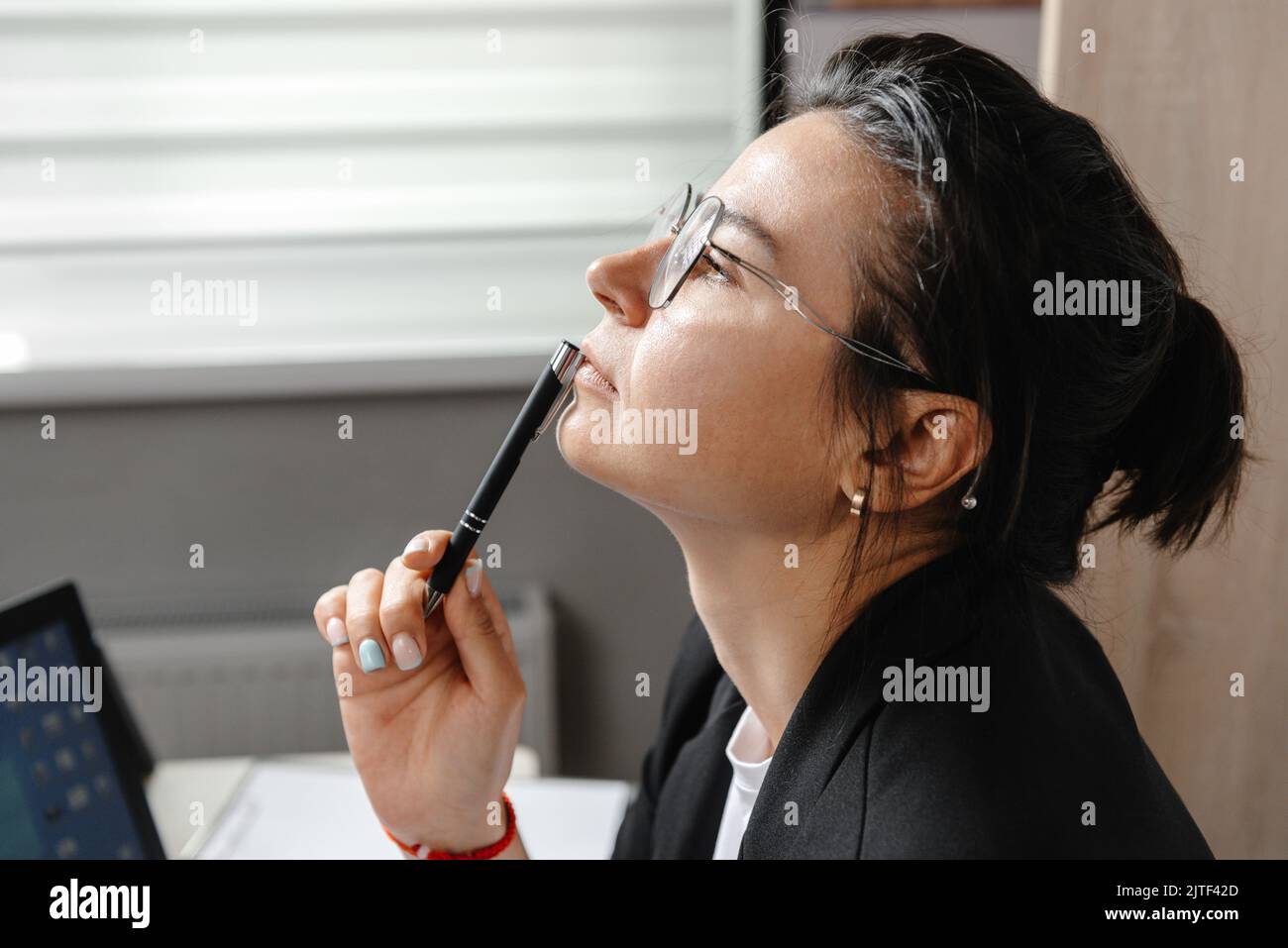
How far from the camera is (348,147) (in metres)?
1.85

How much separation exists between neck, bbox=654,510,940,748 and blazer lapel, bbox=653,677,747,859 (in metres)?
0.13

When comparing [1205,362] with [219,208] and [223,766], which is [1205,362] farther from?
[219,208]

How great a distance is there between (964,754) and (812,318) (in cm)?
34

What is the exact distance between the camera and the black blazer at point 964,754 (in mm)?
687

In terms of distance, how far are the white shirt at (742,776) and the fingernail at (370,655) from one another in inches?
13.2

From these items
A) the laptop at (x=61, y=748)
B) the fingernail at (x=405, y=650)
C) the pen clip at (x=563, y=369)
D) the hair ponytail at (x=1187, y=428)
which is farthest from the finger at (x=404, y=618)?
the hair ponytail at (x=1187, y=428)

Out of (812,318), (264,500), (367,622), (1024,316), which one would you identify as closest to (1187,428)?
(1024,316)

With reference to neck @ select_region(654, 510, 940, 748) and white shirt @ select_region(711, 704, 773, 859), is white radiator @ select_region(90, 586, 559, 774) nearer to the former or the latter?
white shirt @ select_region(711, 704, 773, 859)

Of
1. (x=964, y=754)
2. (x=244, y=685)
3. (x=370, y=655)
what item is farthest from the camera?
(x=244, y=685)

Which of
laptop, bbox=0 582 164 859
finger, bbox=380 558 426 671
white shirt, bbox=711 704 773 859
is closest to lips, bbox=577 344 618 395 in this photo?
finger, bbox=380 558 426 671

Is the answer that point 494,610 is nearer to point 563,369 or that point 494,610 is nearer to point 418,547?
point 418,547

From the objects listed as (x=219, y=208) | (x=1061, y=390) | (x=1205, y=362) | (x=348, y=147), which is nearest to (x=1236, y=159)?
(x=1205, y=362)

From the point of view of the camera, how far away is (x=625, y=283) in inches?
35.4

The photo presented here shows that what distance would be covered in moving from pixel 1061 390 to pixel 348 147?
141cm
